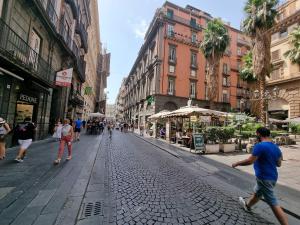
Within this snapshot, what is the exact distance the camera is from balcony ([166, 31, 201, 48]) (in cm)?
2936

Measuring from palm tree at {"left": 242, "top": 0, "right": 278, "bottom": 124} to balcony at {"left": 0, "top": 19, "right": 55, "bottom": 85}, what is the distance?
20037 millimetres

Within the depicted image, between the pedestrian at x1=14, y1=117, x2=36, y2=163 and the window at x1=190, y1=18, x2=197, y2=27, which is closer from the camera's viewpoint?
the pedestrian at x1=14, y1=117, x2=36, y2=163

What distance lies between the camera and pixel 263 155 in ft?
9.34

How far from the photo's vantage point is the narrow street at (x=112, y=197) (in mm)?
3023

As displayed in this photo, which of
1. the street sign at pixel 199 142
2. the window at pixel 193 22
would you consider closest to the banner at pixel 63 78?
the street sign at pixel 199 142

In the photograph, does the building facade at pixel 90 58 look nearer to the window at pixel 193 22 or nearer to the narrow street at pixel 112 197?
the window at pixel 193 22

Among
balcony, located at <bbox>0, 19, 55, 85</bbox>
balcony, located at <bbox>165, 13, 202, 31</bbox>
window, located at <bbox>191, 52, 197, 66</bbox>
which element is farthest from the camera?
window, located at <bbox>191, 52, 197, 66</bbox>

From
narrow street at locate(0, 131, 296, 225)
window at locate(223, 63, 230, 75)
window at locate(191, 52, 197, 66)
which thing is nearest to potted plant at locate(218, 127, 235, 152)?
narrow street at locate(0, 131, 296, 225)

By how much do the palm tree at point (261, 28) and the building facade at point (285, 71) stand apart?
572 centimetres

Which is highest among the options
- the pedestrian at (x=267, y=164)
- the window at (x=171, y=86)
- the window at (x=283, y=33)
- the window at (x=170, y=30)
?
the window at (x=170, y=30)

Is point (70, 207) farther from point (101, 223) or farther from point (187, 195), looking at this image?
point (187, 195)

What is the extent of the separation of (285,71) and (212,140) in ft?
74.9

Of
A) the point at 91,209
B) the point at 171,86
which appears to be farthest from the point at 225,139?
the point at 171,86

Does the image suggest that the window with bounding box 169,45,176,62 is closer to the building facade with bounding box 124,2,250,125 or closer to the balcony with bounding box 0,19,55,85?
the building facade with bounding box 124,2,250,125
